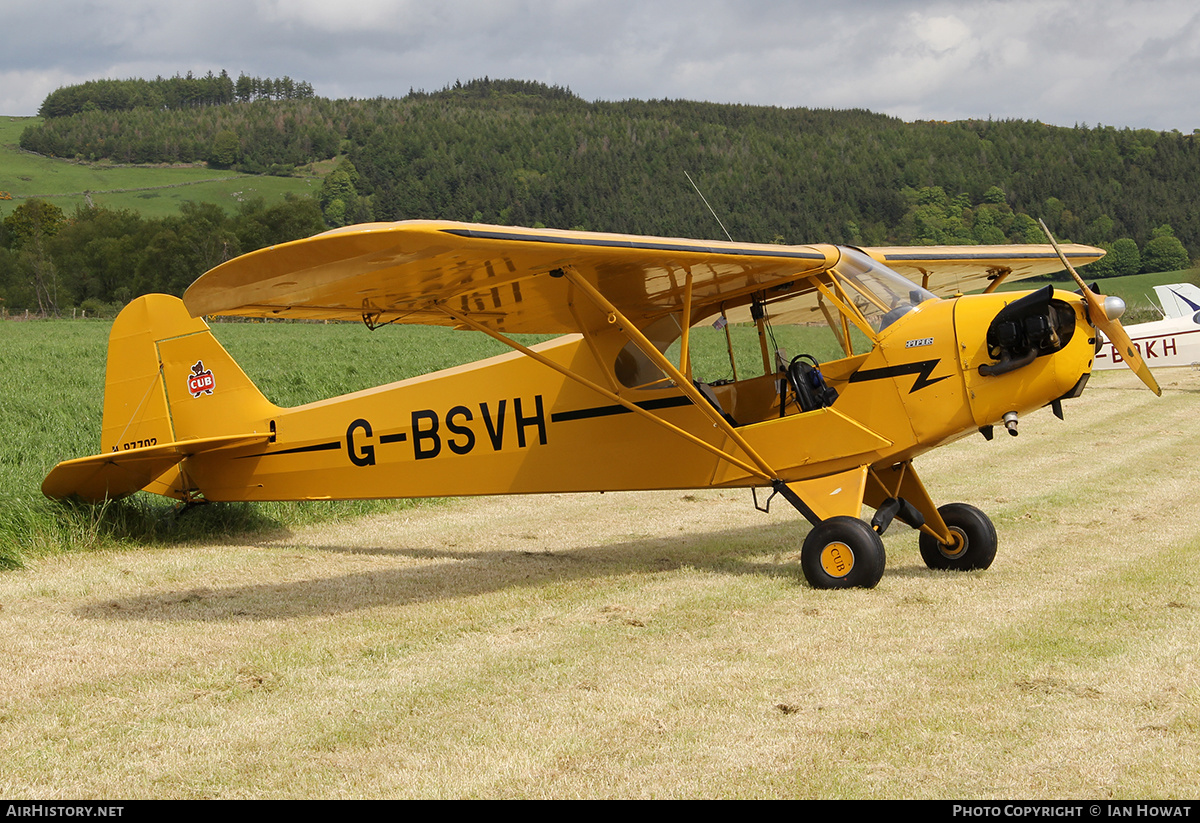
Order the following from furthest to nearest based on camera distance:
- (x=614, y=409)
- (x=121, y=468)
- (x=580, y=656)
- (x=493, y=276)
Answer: (x=121, y=468) < (x=614, y=409) < (x=493, y=276) < (x=580, y=656)

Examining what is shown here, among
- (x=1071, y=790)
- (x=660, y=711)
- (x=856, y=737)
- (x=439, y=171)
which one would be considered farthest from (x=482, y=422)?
(x=439, y=171)

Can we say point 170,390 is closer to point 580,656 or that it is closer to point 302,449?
point 302,449

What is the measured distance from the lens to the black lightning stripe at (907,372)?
23.2 feet

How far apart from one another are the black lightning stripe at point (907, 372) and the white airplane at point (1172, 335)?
18.1m

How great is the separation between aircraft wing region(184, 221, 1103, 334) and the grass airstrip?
6.97ft

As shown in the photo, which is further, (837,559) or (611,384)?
(611,384)

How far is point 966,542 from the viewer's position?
7.60 metres

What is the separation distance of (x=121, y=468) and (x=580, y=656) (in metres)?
5.26

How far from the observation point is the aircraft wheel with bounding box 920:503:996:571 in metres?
7.55

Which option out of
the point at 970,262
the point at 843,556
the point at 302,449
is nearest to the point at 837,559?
the point at 843,556

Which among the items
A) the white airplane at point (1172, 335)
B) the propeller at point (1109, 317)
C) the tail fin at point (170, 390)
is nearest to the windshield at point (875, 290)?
the propeller at point (1109, 317)

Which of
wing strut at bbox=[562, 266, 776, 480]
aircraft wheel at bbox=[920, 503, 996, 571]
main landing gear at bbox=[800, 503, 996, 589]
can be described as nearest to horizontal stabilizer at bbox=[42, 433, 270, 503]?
wing strut at bbox=[562, 266, 776, 480]

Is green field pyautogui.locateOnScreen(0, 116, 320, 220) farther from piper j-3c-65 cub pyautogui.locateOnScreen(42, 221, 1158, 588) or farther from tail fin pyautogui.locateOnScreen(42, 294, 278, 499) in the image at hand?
piper j-3c-65 cub pyautogui.locateOnScreen(42, 221, 1158, 588)

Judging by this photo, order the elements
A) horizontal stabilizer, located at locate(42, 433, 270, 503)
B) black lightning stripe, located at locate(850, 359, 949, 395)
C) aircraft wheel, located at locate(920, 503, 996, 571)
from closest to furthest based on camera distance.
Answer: black lightning stripe, located at locate(850, 359, 949, 395) → aircraft wheel, located at locate(920, 503, 996, 571) → horizontal stabilizer, located at locate(42, 433, 270, 503)
